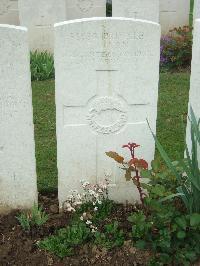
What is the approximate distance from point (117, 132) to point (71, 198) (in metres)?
0.62

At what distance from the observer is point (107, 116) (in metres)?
3.37

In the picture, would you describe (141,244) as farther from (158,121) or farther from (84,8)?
(84,8)

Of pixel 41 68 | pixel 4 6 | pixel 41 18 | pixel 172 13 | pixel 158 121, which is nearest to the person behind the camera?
pixel 158 121

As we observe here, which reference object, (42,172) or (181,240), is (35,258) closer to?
(181,240)

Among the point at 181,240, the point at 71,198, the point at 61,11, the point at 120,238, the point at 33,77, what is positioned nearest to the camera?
the point at 181,240

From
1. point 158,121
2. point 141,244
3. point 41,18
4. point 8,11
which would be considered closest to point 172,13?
point 41,18

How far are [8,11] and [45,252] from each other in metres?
7.02

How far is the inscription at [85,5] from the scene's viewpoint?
9.05 meters

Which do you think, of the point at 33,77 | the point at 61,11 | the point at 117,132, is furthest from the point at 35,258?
the point at 61,11

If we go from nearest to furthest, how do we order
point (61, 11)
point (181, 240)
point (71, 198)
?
point (181, 240)
point (71, 198)
point (61, 11)

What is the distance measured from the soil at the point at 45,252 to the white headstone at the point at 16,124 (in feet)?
0.80

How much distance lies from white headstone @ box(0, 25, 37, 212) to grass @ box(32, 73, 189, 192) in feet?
1.80

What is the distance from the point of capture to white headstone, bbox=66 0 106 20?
29.6 ft

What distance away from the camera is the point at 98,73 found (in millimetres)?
3195
